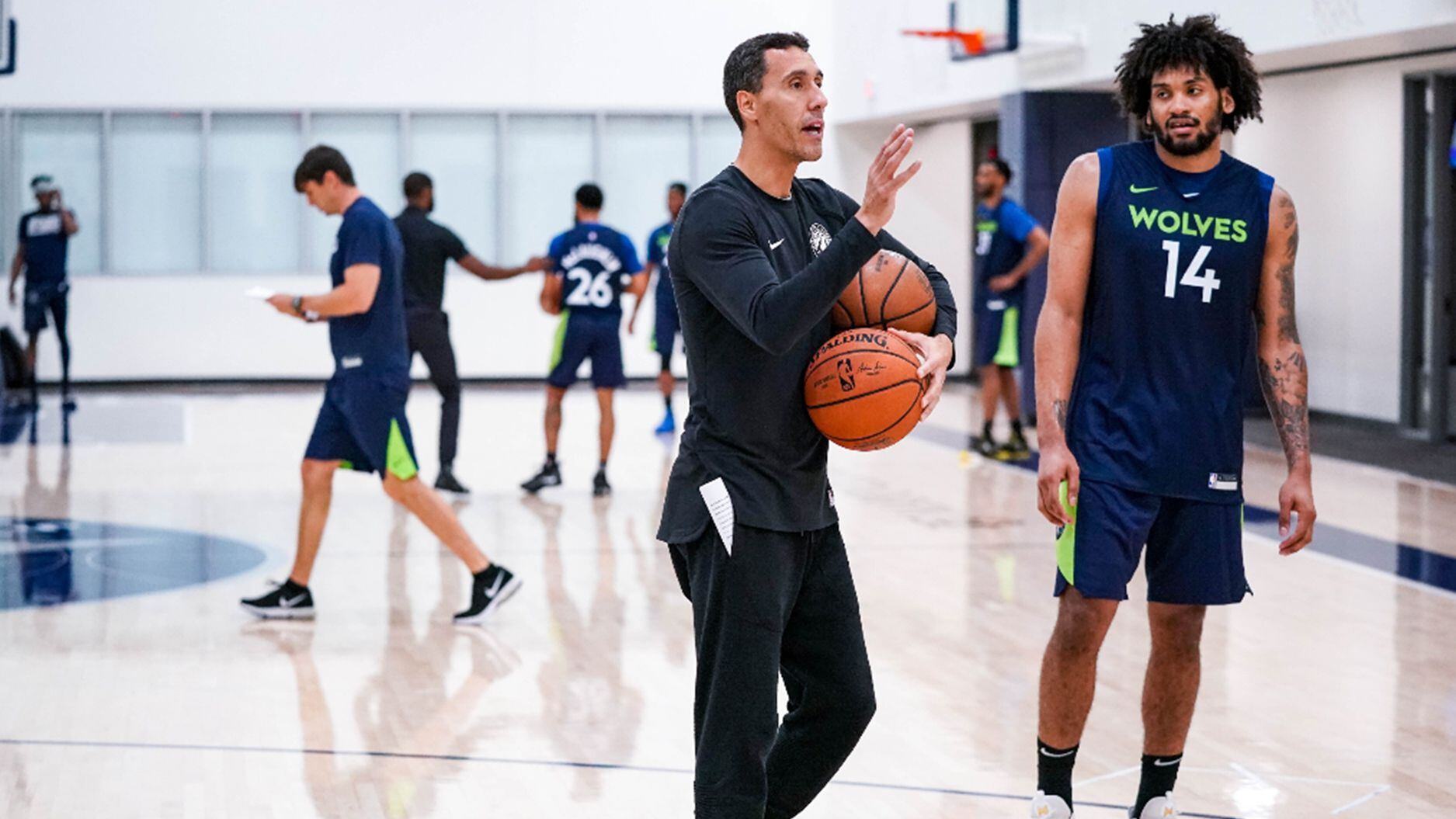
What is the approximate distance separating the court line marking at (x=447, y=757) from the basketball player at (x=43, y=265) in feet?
36.8

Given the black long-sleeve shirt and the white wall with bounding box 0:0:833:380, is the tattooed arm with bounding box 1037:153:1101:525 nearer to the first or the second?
the black long-sleeve shirt

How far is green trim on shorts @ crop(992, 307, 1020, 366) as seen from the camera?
11.7 meters

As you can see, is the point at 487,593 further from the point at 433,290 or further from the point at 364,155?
the point at 364,155

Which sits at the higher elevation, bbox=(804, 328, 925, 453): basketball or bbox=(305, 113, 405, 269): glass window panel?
bbox=(305, 113, 405, 269): glass window panel

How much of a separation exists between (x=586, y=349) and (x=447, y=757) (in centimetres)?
577

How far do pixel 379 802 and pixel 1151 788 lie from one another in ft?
6.03

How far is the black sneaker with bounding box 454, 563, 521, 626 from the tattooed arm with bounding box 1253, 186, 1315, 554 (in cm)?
360

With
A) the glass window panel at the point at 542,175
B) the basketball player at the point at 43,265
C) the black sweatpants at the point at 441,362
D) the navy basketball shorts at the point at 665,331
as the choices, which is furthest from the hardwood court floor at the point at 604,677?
the glass window panel at the point at 542,175

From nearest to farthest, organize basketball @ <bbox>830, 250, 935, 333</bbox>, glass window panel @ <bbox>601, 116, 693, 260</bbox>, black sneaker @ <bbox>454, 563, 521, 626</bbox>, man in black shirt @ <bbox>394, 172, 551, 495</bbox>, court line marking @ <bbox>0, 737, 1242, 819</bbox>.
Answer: basketball @ <bbox>830, 250, 935, 333</bbox> → court line marking @ <bbox>0, 737, 1242, 819</bbox> → black sneaker @ <bbox>454, 563, 521, 626</bbox> → man in black shirt @ <bbox>394, 172, 551, 495</bbox> → glass window panel @ <bbox>601, 116, 693, 260</bbox>

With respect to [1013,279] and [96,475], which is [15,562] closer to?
[96,475]

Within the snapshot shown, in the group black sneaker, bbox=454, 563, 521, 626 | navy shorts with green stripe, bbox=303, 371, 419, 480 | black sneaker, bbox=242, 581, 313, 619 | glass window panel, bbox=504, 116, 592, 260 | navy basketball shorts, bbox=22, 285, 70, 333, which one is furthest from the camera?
glass window panel, bbox=504, 116, 592, 260

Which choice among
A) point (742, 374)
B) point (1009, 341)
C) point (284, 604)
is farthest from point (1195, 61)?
point (1009, 341)

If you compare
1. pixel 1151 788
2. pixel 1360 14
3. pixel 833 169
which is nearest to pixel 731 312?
pixel 1151 788

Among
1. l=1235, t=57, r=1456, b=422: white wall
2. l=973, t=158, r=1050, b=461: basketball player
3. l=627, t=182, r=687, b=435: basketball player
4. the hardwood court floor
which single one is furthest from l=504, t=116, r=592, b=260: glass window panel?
the hardwood court floor
